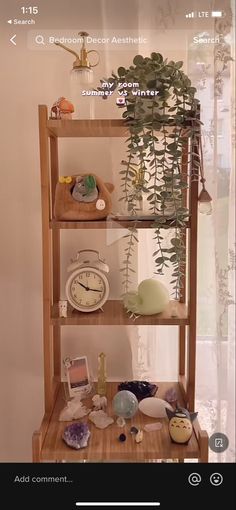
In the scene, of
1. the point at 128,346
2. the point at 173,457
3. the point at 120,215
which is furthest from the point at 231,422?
the point at 120,215

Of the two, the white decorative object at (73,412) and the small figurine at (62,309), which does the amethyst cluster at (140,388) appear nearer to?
the white decorative object at (73,412)

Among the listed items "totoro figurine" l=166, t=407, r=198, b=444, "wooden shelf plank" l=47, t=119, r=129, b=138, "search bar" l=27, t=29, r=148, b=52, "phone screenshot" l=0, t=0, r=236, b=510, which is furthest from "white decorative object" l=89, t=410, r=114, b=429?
"search bar" l=27, t=29, r=148, b=52

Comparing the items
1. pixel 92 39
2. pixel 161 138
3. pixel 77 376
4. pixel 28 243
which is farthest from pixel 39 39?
pixel 77 376

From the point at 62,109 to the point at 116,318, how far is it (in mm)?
402

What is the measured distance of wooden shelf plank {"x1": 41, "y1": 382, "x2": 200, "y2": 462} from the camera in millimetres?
824

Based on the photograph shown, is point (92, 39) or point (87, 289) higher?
point (92, 39)

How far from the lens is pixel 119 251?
40.3 inches

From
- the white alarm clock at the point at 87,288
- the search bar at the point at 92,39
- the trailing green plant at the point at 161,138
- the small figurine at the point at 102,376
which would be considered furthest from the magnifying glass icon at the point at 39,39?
the small figurine at the point at 102,376

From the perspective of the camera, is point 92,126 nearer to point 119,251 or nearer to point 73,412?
point 119,251

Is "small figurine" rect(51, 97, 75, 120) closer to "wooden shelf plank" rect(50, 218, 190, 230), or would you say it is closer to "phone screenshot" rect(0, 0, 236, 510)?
"phone screenshot" rect(0, 0, 236, 510)

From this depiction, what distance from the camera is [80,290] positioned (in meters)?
0.97
